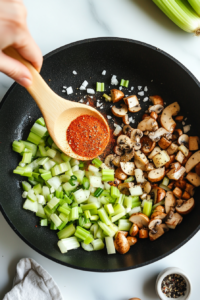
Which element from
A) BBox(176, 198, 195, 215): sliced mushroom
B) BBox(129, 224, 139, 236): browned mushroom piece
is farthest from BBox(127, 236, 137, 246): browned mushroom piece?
BBox(176, 198, 195, 215): sliced mushroom

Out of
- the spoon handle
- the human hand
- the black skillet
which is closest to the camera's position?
the human hand

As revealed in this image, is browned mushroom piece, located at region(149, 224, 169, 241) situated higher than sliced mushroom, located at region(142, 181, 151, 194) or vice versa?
sliced mushroom, located at region(142, 181, 151, 194)

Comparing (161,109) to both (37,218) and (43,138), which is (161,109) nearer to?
(43,138)

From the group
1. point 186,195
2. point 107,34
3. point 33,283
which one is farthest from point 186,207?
point 107,34

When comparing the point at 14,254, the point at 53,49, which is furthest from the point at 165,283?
the point at 53,49

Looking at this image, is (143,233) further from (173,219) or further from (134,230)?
(173,219)

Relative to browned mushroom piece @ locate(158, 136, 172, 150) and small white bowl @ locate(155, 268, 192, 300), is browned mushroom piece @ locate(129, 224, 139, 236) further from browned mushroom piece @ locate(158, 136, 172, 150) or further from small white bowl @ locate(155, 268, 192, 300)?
browned mushroom piece @ locate(158, 136, 172, 150)
